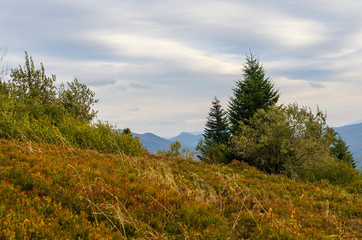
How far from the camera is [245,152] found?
21.9 meters

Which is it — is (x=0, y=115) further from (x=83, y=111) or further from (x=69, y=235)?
(x=83, y=111)

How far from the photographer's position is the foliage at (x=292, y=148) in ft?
64.8

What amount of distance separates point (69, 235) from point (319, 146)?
2102cm

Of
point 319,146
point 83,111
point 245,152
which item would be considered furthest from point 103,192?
point 83,111

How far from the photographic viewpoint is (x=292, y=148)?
62.8 ft

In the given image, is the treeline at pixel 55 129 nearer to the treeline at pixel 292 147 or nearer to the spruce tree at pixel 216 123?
the treeline at pixel 292 147

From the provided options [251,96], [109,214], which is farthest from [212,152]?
[109,214]

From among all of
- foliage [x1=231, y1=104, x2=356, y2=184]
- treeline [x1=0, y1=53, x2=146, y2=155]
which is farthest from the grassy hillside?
foliage [x1=231, y1=104, x2=356, y2=184]

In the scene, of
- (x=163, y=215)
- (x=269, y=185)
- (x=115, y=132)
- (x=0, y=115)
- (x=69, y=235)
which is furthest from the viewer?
(x=115, y=132)

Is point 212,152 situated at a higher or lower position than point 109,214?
lower

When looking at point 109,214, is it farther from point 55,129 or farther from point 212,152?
point 212,152

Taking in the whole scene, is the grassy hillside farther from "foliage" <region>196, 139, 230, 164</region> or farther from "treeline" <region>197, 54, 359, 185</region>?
"foliage" <region>196, 139, 230, 164</region>

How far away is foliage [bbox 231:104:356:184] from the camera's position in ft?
64.8

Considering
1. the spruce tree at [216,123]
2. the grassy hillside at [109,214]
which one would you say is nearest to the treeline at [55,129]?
the grassy hillside at [109,214]
